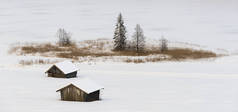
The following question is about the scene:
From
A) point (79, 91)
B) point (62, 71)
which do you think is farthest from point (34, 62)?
point (79, 91)

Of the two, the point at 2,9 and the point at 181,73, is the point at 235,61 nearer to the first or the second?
the point at 181,73

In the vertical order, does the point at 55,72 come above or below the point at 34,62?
below

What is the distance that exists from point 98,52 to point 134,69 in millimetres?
13623

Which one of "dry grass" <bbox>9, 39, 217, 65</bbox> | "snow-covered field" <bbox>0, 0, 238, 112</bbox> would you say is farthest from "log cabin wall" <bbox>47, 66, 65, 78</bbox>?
"dry grass" <bbox>9, 39, 217, 65</bbox>

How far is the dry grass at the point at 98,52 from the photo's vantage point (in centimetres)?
6134

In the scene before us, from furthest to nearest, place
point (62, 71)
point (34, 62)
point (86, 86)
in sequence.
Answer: point (34, 62) → point (62, 71) → point (86, 86)

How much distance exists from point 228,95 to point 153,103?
8.25 m

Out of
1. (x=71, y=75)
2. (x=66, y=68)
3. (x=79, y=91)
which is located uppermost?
(x=66, y=68)

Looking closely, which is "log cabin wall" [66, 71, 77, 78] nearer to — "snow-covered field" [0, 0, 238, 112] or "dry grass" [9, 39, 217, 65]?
"snow-covered field" [0, 0, 238, 112]

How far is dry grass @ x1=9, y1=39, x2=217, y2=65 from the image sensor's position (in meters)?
61.3

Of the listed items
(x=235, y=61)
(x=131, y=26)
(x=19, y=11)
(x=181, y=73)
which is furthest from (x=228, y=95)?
(x=19, y=11)

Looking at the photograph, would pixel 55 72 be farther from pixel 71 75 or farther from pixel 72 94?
pixel 72 94

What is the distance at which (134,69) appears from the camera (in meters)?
53.1

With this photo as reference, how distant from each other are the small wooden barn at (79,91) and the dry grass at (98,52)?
25873mm
